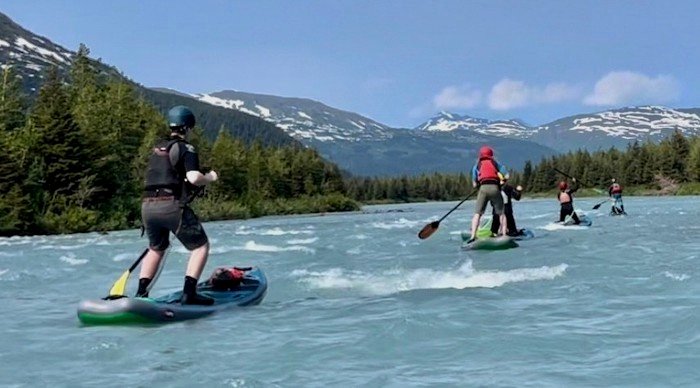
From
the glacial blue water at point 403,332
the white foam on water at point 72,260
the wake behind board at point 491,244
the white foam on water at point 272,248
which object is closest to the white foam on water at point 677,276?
the glacial blue water at point 403,332

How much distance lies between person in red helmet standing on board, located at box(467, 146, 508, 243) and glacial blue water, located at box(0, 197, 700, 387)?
3388 mm

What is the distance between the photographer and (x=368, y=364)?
601 centimetres

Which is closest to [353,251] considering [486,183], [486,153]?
[486,183]

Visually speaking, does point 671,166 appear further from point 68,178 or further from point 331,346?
point 331,346

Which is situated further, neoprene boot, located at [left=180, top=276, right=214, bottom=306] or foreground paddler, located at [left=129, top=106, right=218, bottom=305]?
neoprene boot, located at [left=180, top=276, right=214, bottom=306]

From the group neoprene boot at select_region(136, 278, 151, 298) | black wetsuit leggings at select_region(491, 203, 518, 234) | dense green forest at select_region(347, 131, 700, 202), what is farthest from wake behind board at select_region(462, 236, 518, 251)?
dense green forest at select_region(347, 131, 700, 202)

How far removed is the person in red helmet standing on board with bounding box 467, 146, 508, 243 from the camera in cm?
1722

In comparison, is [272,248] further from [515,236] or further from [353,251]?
[515,236]

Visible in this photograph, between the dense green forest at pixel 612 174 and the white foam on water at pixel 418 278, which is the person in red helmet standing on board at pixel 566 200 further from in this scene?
the dense green forest at pixel 612 174

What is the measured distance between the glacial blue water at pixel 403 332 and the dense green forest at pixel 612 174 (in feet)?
373

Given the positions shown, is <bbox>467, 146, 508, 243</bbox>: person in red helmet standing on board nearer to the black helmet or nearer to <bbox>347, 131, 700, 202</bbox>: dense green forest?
the black helmet

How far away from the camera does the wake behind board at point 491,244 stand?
16672 mm

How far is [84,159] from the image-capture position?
47.4m

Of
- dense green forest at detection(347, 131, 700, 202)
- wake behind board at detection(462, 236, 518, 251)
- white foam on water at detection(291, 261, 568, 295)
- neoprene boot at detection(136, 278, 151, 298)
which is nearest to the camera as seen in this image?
neoprene boot at detection(136, 278, 151, 298)
